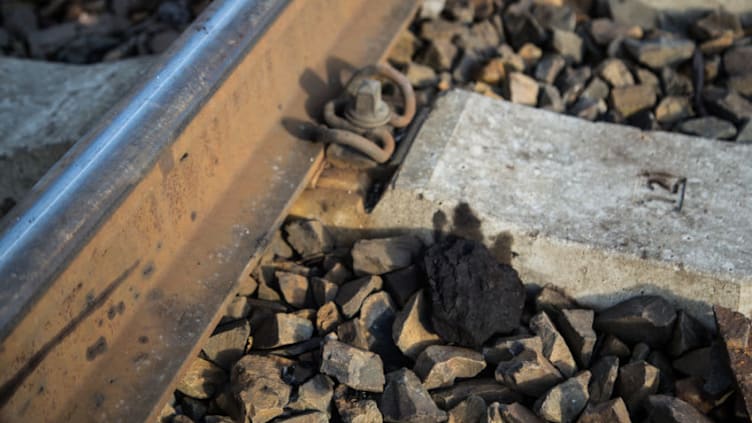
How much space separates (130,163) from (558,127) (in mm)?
1633

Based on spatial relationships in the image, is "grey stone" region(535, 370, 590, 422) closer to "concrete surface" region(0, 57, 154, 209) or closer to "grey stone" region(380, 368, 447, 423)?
"grey stone" region(380, 368, 447, 423)

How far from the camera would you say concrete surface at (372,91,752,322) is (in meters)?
2.89

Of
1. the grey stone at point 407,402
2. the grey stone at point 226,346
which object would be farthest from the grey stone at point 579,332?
the grey stone at point 226,346

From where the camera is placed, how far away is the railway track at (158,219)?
225cm

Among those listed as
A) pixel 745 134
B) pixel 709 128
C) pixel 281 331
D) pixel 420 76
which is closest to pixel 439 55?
pixel 420 76

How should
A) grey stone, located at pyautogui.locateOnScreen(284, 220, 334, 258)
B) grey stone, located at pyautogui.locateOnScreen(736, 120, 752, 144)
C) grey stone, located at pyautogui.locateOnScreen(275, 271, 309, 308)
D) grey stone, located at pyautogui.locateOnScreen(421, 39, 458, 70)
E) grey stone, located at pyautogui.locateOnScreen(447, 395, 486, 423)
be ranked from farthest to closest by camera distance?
grey stone, located at pyautogui.locateOnScreen(421, 39, 458, 70), grey stone, located at pyautogui.locateOnScreen(736, 120, 752, 144), grey stone, located at pyautogui.locateOnScreen(284, 220, 334, 258), grey stone, located at pyautogui.locateOnScreen(275, 271, 309, 308), grey stone, located at pyautogui.locateOnScreen(447, 395, 486, 423)

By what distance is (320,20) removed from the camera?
3.68m

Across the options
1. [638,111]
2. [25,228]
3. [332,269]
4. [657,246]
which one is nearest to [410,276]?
[332,269]

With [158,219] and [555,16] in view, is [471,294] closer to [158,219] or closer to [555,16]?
[158,219]

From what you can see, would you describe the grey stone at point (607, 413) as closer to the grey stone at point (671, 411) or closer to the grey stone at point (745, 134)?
the grey stone at point (671, 411)

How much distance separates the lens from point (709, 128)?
3688 mm

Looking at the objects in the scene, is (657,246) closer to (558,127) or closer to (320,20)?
(558,127)

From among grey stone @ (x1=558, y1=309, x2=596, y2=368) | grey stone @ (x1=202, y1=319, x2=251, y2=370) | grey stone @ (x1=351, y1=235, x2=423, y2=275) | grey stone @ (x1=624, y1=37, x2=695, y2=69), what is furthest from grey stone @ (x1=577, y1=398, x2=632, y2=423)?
grey stone @ (x1=624, y1=37, x2=695, y2=69)

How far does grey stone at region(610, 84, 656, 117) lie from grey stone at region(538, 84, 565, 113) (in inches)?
9.1
